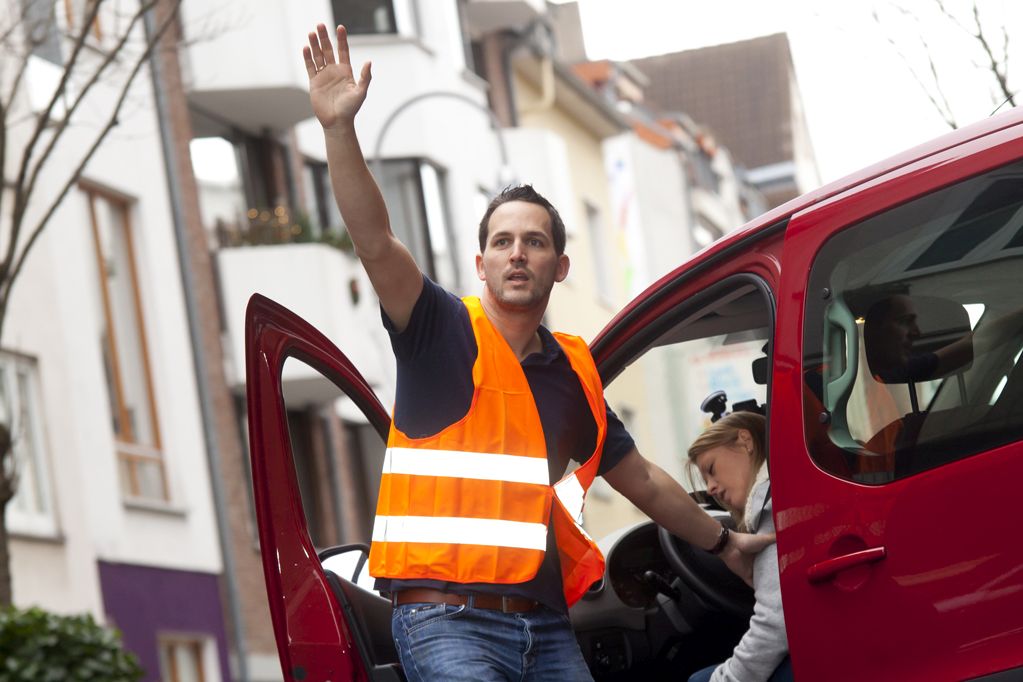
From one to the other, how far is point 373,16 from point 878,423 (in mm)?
24124

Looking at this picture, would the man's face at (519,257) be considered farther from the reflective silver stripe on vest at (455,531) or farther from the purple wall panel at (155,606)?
the purple wall panel at (155,606)

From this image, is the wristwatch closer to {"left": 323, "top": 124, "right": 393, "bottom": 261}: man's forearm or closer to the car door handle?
the car door handle

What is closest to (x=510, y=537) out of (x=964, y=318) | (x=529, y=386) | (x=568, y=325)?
(x=529, y=386)

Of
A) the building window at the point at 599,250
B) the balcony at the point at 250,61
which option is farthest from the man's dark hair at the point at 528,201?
the building window at the point at 599,250

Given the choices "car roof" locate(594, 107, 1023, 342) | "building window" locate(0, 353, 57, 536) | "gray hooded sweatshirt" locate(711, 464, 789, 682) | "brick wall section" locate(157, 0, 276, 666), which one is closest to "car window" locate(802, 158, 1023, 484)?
"car roof" locate(594, 107, 1023, 342)

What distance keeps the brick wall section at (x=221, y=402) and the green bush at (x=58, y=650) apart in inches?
336

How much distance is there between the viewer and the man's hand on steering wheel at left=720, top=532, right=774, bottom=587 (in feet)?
15.8

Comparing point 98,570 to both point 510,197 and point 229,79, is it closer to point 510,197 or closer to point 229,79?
point 229,79

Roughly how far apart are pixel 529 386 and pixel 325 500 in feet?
64.6

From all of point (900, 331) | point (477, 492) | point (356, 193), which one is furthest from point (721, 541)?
point (356, 193)

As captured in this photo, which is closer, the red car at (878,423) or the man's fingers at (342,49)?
the red car at (878,423)

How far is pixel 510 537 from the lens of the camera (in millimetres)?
4320

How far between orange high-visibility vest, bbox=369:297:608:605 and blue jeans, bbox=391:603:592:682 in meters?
0.08

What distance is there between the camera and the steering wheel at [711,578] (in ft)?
17.7
